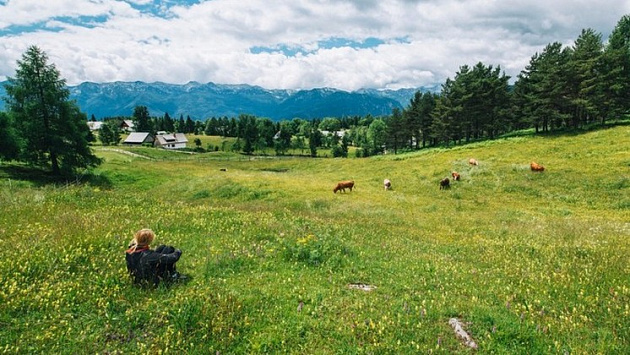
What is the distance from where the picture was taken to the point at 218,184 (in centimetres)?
4047

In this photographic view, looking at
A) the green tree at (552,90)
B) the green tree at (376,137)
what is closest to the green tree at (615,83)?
the green tree at (552,90)

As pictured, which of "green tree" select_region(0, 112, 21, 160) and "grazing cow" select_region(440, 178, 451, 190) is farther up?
"green tree" select_region(0, 112, 21, 160)

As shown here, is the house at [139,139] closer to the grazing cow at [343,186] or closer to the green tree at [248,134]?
the green tree at [248,134]

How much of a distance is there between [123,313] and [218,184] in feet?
111

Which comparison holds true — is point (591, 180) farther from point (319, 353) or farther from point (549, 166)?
point (319, 353)

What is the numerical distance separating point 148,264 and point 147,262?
0.06 metres

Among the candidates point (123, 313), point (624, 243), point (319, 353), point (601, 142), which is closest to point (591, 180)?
point (601, 142)

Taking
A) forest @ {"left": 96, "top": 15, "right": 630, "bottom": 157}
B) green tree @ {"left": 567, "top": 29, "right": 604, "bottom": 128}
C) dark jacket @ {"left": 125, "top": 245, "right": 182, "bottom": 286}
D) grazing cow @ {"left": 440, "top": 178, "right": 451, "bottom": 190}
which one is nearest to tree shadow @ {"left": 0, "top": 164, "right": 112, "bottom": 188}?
dark jacket @ {"left": 125, "top": 245, "right": 182, "bottom": 286}

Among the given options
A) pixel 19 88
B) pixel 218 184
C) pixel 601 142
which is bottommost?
pixel 218 184

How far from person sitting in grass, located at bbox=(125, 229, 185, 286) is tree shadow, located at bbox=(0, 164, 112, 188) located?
40.3m

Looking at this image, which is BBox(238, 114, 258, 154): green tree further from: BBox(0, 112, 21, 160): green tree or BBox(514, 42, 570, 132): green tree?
BBox(514, 42, 570, 132): green tree

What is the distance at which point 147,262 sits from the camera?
8430mm

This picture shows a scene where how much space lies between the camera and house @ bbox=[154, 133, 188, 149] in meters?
168

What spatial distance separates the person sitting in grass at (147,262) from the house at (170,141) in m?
173
